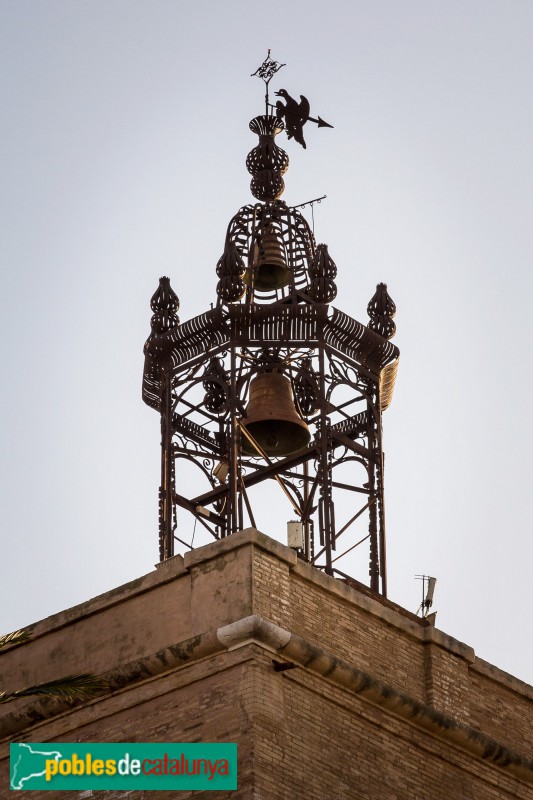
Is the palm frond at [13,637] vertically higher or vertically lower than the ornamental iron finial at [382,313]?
lower

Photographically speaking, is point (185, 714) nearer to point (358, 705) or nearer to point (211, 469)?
point (358, 705)

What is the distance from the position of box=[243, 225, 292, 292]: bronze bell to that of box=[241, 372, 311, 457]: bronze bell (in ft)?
6.52

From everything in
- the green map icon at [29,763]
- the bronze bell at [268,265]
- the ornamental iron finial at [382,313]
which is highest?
the bronze bell at [268,265]

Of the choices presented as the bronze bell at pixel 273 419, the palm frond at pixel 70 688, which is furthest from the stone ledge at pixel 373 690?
the bronze bell at pixel 273 419

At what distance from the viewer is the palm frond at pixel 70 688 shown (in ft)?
81.3

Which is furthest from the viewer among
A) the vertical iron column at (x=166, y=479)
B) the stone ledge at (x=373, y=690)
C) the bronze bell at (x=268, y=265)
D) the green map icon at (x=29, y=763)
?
the bronze bell at (x=268, y=265)

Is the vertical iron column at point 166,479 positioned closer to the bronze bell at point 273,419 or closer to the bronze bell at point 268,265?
the bronze bell at point 273,419

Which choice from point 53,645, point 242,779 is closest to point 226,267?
point 53,645

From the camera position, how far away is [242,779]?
24.7 metres

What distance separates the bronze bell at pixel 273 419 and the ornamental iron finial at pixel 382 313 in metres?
1.61

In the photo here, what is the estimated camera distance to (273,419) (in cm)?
3153

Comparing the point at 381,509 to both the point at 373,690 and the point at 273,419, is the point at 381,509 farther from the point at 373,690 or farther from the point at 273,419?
the point at 373,690

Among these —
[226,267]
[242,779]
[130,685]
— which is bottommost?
[242,779]

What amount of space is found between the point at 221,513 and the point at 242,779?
25.5 ft
